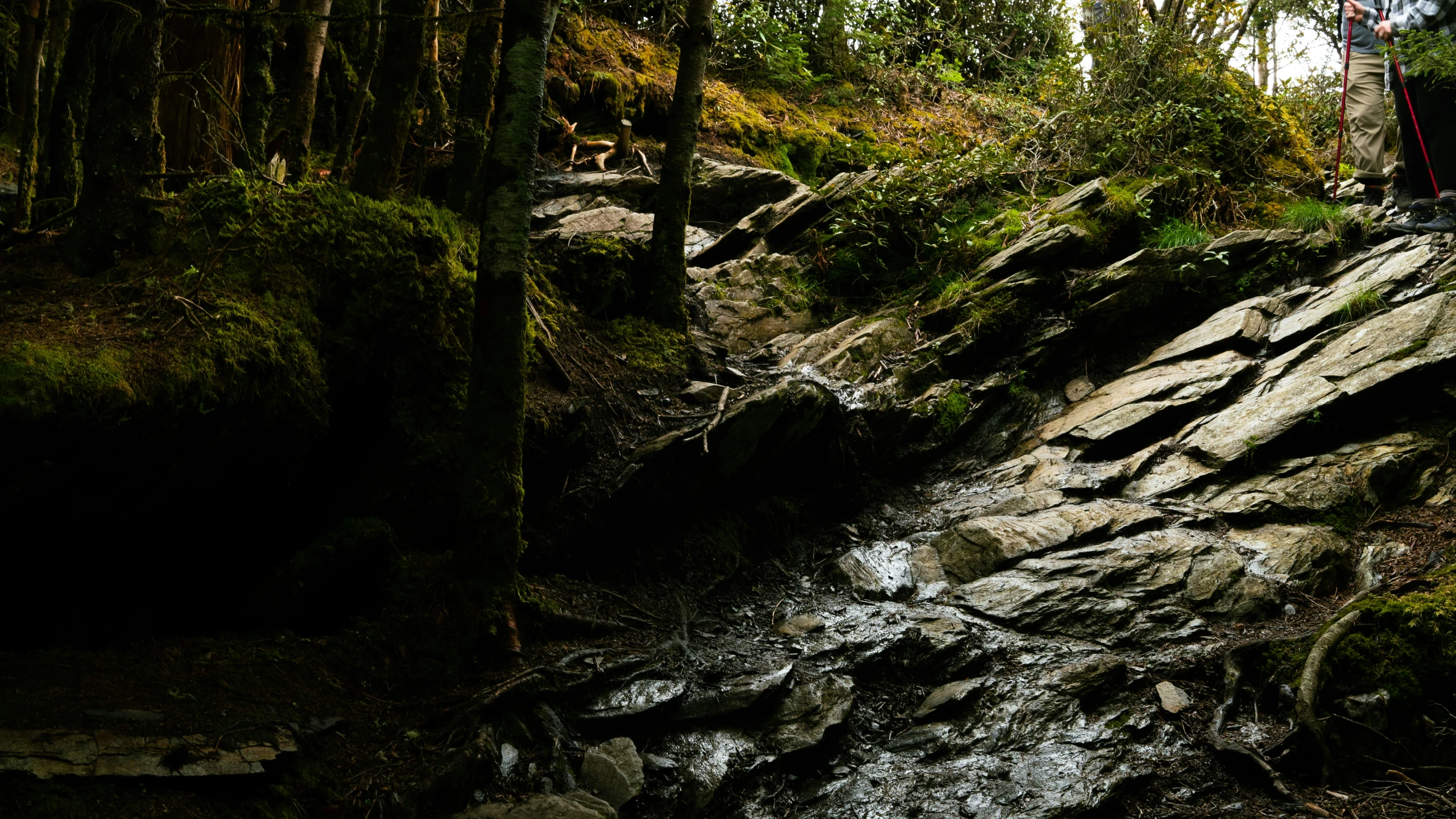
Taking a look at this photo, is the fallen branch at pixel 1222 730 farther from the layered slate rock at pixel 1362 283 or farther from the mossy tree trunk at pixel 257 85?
the mossy tree trunk at pixel 257 85

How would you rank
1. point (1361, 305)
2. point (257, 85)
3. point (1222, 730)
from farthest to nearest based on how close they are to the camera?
point (1361, 305), point (257, 85), point (1222, 730)

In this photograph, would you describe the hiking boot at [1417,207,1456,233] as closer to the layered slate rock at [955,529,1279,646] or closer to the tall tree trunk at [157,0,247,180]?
the layered slate rock at [955,529,1279,646]

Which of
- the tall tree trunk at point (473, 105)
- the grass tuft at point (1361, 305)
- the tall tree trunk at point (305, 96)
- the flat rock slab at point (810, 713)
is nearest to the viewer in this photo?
the flat rock slab at point (810, 713)

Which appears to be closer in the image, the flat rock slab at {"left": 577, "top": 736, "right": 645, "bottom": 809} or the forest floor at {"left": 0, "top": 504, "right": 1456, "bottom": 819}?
the forest floor at {"left": 0, "top": 504, "right": 1456, "bottom": 819}

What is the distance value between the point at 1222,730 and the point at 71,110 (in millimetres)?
8306

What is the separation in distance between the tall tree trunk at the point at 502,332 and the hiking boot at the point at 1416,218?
30.5 feet

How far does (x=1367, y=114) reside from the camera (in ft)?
30.9

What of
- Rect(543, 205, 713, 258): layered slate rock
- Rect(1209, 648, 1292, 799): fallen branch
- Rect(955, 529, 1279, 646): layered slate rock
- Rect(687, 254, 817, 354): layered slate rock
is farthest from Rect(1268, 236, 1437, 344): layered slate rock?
Rect(543, 205, 713, 258): layered slate rock

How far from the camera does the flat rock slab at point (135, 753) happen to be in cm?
318

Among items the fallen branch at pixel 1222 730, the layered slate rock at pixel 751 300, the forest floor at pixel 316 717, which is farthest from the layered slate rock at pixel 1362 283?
the layered slate rock at pixel 751 300

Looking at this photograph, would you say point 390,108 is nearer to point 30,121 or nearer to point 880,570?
point 30,121

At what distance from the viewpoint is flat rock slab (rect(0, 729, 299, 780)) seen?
125 inches

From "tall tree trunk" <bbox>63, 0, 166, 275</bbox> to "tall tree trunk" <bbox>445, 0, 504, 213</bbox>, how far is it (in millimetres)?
2333

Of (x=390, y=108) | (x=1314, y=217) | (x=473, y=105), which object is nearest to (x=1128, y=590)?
(x=1314, y=217)
